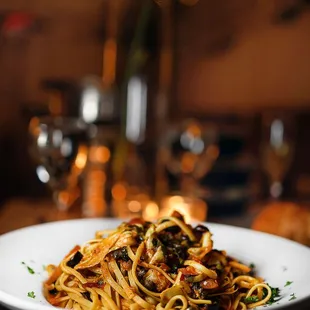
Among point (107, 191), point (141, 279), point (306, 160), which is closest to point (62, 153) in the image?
point (107, 191)

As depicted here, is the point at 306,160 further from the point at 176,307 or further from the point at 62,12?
the point at 176,307

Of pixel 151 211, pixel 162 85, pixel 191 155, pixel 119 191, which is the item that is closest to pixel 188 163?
pixel 191 155

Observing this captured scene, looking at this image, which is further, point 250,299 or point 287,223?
point 287,223

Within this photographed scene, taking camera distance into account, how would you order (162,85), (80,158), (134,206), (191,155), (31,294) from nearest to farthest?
(31,294), (80,158), (134,206), (191,155), (162,85)

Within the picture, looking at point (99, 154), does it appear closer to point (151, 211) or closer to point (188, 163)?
point (188, 163)

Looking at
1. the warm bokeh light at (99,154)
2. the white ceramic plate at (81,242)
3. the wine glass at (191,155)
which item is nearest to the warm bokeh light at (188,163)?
the wine glass at (191,155)

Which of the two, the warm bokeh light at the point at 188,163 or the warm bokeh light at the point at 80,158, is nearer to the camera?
the warm bokeh light at the point at 80,158

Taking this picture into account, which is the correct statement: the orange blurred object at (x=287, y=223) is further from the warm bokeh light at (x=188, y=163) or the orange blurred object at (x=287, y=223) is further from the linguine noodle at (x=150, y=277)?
the warm bokeh light at (x=188, y=163)
